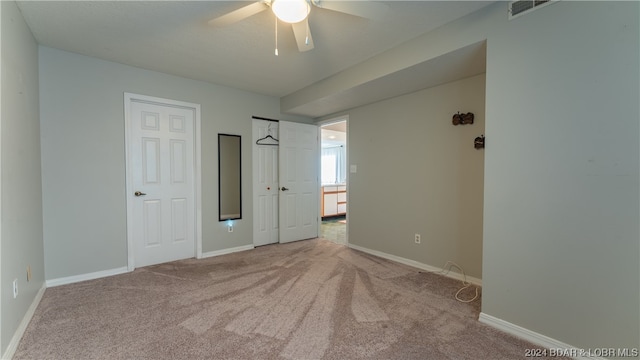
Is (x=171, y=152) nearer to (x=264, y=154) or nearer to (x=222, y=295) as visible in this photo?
(x=264, y=154)

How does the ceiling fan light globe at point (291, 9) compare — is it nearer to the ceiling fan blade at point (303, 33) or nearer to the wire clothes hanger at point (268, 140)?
the ceiling fan blade at point (303, 33)

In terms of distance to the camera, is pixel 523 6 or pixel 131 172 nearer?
pixel 523 6

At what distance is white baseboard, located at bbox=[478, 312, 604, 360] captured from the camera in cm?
170

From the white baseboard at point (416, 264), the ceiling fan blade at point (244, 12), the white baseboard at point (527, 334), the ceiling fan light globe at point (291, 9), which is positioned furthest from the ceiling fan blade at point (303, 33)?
the white baseboard at point (416, 264)

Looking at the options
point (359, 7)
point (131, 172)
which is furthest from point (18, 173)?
point (359, 7)

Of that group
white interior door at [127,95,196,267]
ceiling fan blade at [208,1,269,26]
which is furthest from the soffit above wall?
white interior door at [127,95,196,267]

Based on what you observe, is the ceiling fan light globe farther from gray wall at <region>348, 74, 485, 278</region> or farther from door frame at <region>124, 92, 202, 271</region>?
door frame at <region>124, 92, 202, 271</region>

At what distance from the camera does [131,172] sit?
3.18 m

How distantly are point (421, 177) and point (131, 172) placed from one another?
11.4 ft

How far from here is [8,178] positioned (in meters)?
1.75

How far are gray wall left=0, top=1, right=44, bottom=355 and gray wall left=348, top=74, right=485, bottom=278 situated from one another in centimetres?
351

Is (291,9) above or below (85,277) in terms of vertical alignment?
above

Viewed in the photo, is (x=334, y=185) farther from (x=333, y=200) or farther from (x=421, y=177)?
(x=421, y=177)

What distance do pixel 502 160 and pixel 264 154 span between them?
3261mm
